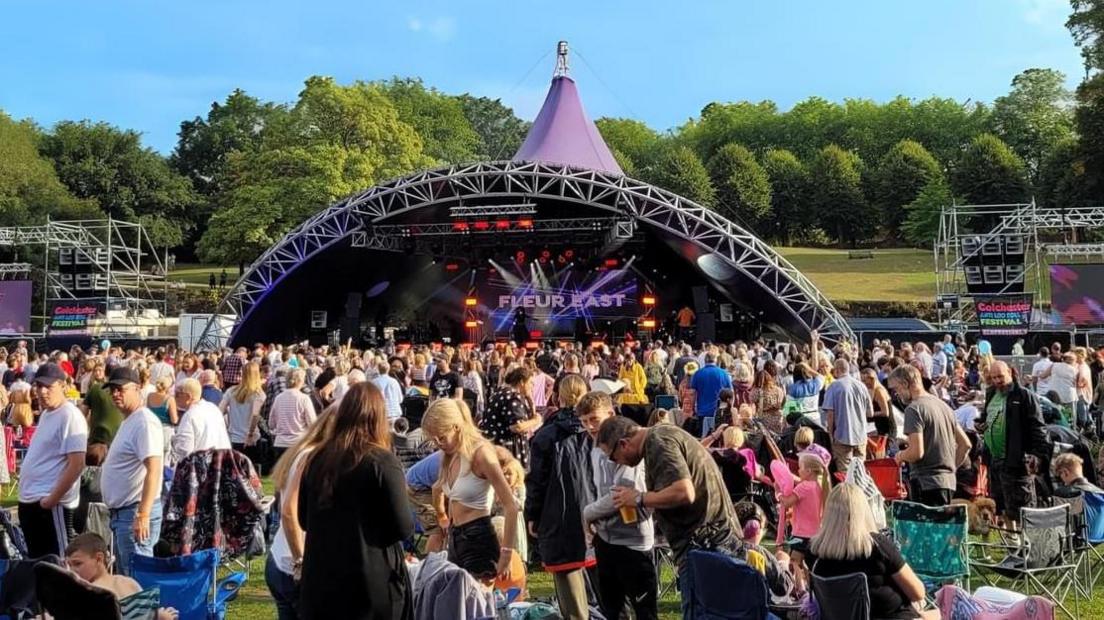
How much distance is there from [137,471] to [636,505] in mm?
2603

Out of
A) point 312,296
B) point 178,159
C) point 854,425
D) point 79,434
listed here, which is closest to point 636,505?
point 79,434

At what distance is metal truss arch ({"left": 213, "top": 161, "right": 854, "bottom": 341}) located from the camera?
20.8 m

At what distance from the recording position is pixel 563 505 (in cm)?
411

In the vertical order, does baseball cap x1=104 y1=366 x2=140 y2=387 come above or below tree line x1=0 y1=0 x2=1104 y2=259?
below

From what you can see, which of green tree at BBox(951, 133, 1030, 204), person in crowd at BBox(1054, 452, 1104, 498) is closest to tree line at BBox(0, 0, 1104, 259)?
green tree at BBox(951, 133, 1030, 204)

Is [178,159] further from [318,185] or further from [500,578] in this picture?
[500,578]

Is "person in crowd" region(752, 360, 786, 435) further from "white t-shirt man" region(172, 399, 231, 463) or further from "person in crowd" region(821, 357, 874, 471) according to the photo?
"white t-shirt man" region(172, 399, 231, 463)

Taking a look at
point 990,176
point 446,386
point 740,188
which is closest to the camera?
point 446,386

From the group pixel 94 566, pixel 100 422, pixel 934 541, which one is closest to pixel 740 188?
pixel 934 541

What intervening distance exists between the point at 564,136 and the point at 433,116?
33862 millimetres

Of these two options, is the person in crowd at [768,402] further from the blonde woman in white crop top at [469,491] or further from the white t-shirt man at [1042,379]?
the blonde woman in white crop top at [469,491]

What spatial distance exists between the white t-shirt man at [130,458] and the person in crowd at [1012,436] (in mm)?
5310

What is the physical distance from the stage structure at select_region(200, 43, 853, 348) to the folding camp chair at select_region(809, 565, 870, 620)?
17419 millimetres

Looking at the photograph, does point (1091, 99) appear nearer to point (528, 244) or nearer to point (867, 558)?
point (528, 244)
